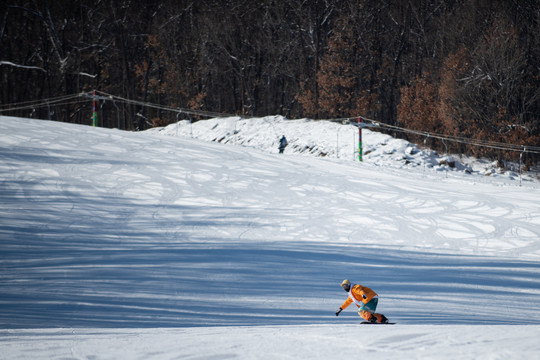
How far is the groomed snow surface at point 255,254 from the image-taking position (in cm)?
562

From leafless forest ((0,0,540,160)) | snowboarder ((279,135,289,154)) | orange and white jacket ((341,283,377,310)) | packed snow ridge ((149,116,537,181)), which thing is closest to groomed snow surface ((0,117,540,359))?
packed snow ridge ((149,116,537,181))

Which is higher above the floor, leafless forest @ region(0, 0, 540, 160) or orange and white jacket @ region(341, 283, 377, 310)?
leafless forest @ region(0, 0, 540, 160)

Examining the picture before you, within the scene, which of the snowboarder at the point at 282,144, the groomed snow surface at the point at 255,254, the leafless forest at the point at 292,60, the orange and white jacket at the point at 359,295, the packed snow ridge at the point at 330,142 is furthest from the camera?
the leafless forest at the point at 292,60

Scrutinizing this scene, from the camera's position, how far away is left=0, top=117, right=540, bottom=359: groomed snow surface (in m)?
5.62

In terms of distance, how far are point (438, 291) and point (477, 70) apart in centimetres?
2032

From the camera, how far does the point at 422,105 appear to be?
29609 millimetres

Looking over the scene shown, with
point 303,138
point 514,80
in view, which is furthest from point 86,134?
point 514,80

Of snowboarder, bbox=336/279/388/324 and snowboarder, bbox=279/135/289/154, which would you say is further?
snowboarder, bbox=279/135/289/154

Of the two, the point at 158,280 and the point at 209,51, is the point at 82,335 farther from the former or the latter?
the point at 209,51

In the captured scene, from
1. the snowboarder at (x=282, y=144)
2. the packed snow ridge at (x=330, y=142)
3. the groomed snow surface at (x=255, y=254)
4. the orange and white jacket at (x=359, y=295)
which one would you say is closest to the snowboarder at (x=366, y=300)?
the orange and white jacket at (x=359, y=295)

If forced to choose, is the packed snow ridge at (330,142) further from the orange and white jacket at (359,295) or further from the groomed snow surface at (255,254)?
the orange and white jacket at (359,295)

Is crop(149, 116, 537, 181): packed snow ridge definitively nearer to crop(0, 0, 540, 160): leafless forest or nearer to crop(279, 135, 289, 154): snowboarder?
crop(279, 135, 289, 154): snowboarder

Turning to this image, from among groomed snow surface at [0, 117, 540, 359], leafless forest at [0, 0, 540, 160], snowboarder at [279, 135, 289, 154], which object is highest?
leafless forest at [0, 0, 540, 160]

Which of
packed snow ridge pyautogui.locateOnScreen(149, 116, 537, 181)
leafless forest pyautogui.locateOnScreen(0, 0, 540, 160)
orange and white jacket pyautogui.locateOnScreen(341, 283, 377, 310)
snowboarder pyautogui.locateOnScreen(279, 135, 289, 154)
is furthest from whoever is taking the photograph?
leafless forest pyautogui.locateOnScreen(0, 0, 540, 160)
